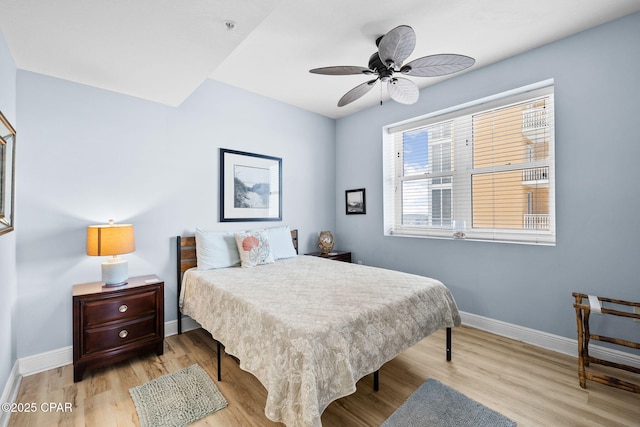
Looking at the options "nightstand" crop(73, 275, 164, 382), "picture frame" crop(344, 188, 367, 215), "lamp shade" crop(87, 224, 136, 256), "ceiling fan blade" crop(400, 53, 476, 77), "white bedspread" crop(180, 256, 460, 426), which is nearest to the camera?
"white bedspread" crop(180, 256, 460, 426)

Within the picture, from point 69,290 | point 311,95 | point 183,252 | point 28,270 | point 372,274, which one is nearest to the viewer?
point 28,270

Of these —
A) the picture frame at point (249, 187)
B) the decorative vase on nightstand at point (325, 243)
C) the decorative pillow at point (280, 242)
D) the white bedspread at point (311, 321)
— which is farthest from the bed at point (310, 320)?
the decorative vase on nightstand at point (325, 243)

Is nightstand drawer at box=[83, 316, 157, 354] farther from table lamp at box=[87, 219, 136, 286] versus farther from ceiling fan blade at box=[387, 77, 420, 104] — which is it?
ceiling fan blade at box=[387, 77, 420, 104]

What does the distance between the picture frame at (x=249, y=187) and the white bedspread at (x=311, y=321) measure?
887mm

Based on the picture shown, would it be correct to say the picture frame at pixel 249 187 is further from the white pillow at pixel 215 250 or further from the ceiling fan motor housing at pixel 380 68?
the ceiling fan motor housing at pixel 380 68

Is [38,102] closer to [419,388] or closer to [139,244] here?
[139,244]

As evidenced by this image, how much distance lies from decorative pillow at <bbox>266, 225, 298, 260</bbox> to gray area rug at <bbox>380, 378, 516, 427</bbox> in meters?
1.99

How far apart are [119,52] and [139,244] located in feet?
5.48

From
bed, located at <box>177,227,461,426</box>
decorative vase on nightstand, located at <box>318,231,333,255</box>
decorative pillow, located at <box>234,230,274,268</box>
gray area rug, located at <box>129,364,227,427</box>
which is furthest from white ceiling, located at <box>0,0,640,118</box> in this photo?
gray area rug, located at <box>129,364,227,427</box>

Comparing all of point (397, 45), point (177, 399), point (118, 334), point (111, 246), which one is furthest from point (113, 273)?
point (397, 45)

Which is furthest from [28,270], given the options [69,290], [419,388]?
[419,388]

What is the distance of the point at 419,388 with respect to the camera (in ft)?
6.56

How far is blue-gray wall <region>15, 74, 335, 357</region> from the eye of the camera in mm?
2254

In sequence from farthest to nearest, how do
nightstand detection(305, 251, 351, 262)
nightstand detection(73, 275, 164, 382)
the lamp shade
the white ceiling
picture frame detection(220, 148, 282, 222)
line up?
1. nightstand detection(305, 251, 351, 262)
2. picture frame detection(220, 148, 282, 222)
3. the lamp shade
4. nightstand detection(73, 275, 164, 382)
5. the white ceiling
